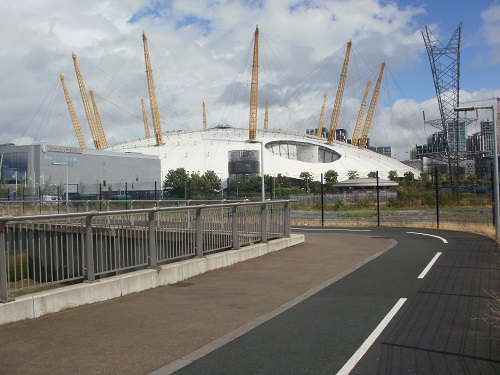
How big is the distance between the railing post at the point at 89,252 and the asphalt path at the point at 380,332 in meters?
3.20

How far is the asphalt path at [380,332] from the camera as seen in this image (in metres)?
5.41

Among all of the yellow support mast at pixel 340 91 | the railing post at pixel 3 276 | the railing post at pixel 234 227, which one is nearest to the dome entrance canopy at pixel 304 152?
the yellow support mast at pixel 340 91

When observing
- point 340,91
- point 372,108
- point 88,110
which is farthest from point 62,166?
point 372,108

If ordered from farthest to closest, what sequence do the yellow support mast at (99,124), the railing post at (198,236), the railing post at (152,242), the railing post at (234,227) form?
the yellow support mast at (99,124)
the railing post at (234,227)
the railing post at (198,236)
the railing post at (152,242)

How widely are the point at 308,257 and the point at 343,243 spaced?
376 centimetres

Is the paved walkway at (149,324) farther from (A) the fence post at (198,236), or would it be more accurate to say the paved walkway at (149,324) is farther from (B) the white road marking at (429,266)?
(B) the white road marking at (429,266)

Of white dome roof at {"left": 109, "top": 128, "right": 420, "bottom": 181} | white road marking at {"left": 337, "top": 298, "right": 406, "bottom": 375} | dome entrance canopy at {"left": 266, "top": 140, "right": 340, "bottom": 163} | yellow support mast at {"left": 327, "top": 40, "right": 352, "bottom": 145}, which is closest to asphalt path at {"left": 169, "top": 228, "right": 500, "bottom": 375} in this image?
white road marking at {"left": 337, "top": 298, "right": 406, "bottom": 375}

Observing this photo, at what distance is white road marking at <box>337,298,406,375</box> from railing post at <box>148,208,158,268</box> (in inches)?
181

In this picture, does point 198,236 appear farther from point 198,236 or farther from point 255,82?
point 255,82

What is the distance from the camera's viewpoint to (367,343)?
243 inches

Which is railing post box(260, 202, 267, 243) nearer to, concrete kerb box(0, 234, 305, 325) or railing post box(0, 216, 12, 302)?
concrete kerb box(0, 234, 305, 325)

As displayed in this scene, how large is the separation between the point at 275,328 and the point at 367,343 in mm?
1314

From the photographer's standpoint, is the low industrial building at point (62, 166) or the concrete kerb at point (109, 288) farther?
the low industrial building at point (62, 166)

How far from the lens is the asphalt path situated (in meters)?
5.41
